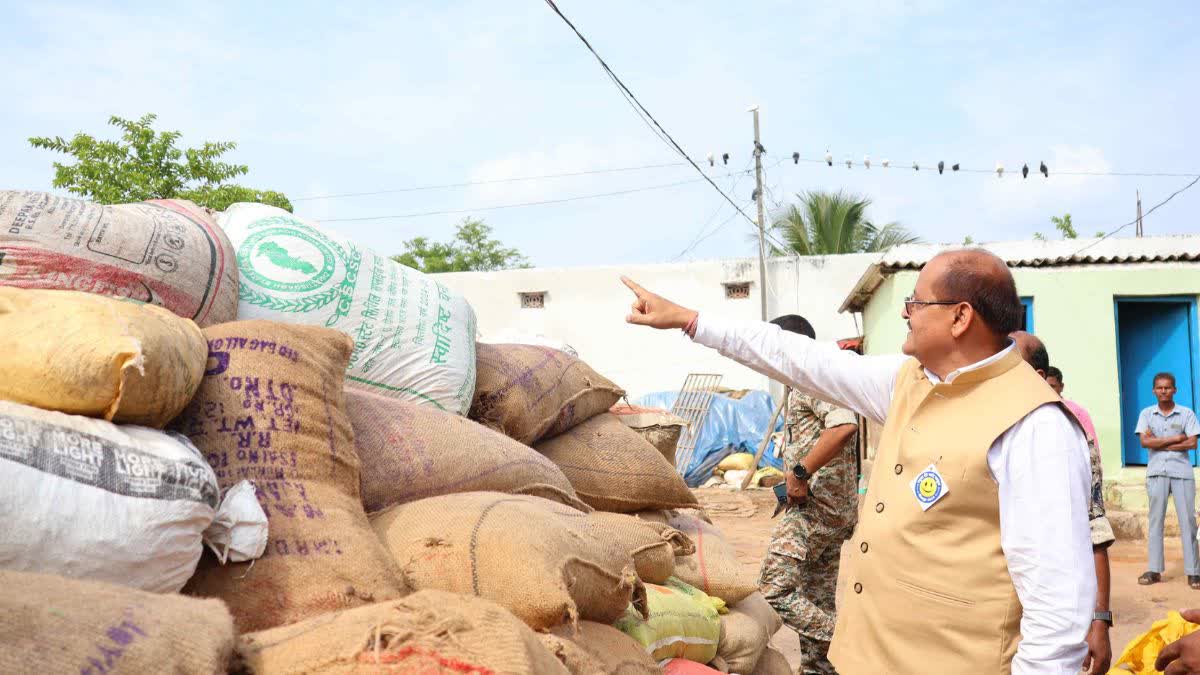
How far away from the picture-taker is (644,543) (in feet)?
9.30

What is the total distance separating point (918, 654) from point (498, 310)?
15.6 metres

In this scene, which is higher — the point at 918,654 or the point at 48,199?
the point at 48,199

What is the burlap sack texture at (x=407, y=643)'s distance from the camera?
4.62 feet

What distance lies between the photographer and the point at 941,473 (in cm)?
205

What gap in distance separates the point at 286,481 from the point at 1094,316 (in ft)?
34.6

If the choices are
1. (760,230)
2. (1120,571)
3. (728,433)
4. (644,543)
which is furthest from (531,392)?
(760,230)

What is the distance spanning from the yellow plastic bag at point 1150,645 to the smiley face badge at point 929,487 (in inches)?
66.0

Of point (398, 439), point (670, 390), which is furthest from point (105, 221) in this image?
point (670, 390)

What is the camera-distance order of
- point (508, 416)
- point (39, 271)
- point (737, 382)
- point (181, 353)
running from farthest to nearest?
1. point (737, 382)
2. point (508, 416)
3. point (39, 271)
4. point (181, 353)

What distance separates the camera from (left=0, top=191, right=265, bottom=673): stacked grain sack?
4.28ft

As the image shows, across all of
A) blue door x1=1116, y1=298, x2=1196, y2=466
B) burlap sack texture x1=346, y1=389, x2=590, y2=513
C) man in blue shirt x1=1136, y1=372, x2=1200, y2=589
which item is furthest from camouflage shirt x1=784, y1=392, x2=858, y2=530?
blue door x1=1116, y1=298, x2=1196, y2=466

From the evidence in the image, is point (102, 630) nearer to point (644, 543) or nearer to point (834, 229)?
point (644, 543)

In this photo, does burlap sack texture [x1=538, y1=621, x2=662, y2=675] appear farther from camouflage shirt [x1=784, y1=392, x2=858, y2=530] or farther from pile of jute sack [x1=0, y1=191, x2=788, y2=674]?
camouflage shirt [x1=784, y1=392, x2=858, y2=530]

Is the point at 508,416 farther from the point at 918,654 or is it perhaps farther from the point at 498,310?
the point at 498,310
